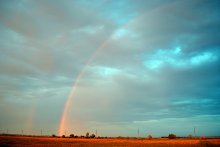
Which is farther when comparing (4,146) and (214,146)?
(214,146)

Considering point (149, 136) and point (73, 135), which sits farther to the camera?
point (73, 135)

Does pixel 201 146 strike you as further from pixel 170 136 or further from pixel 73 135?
pixel 73 135

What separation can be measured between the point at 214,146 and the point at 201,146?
3355mm

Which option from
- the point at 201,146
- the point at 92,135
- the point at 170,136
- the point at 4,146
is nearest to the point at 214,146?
the point at 201,146

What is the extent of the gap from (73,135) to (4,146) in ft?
382

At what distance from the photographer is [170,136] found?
147250 mm

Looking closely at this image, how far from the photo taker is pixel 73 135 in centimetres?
17538

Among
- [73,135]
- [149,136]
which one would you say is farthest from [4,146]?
[73,135]

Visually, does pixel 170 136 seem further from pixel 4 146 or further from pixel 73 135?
pixel 4 146

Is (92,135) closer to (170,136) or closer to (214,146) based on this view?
(170,136)

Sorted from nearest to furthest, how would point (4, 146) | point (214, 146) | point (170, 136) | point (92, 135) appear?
point (4, 146), point (214, 146), point (170, 136), point (92, 135)

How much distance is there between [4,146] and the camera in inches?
2425

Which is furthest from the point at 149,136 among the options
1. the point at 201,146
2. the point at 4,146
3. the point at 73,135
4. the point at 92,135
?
the point at 4,146

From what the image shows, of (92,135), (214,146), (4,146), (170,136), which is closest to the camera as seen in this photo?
(4,146)
